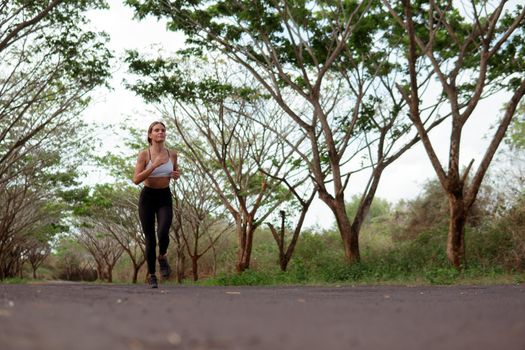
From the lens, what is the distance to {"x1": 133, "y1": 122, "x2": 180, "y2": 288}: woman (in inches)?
303

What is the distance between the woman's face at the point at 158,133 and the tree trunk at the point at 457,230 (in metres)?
7.74

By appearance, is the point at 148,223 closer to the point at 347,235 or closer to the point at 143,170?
the point at 143,170

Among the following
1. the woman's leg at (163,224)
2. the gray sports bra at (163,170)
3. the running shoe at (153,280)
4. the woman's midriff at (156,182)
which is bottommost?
the running shoe at (153,280)

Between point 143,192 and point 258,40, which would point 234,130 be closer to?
point 258,40

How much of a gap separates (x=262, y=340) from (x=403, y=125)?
15.7 meters

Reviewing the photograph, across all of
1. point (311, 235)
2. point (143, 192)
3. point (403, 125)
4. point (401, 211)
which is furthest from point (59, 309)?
point (401, 211)

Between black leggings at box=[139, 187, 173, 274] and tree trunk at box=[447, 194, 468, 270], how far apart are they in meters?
7.52

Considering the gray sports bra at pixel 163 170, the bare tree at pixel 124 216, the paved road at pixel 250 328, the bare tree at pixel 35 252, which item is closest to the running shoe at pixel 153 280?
the gray sports bra at pixel 163 170

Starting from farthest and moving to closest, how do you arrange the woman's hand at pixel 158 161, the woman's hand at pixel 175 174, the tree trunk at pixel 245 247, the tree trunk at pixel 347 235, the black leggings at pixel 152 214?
the tree trunk at pixel 245 247
the tree trunk at pixel 347 235
the black leggings at pixel 152 214
the woman's hand at pixel 175 174
the woman's hand at pixel 158 161

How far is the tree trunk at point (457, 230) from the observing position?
42.7 ft

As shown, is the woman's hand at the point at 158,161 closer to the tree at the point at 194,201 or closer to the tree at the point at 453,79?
the tree at the point at 453,79

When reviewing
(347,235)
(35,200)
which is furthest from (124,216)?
(347,235)

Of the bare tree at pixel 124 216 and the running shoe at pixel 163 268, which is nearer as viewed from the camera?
the running shoe at pixel 163 268

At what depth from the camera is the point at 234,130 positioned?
21.1 metres
